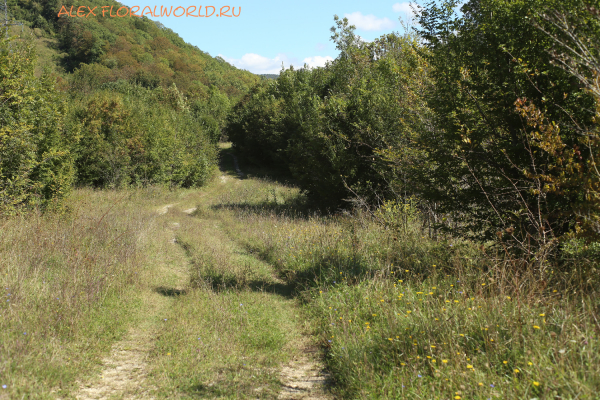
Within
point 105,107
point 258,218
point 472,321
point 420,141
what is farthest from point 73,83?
point 472,321

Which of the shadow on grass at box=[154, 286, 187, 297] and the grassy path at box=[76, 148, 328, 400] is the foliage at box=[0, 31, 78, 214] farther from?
the grassy path at box=[76, 148, 328, 400]

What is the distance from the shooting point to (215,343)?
4824 mm

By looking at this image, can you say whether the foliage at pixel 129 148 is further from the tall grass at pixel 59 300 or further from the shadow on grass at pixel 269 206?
the tall grass at pixel 59 300

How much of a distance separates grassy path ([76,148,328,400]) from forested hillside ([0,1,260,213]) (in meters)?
5.74

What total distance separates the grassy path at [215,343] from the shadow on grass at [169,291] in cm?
2

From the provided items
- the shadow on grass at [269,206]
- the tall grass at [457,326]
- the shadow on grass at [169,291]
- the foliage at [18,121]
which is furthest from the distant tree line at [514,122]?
the foliage at [18,121]

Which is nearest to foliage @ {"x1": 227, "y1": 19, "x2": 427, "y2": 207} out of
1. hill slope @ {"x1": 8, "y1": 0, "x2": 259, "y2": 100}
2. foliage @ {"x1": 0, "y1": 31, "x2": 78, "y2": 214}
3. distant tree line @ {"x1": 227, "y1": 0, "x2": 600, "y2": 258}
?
distant tree line @ {"x1": 227, "y1": 0, "x2": 600, "y2": 258}

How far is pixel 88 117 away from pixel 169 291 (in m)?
21.7

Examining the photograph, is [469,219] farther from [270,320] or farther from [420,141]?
[270,320]

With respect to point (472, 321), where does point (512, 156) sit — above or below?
above

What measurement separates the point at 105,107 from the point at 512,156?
83.7 ft

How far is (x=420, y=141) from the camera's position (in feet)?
22.6

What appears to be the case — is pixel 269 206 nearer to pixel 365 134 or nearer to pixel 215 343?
pixel 365 134

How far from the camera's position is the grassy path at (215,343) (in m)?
3.95
